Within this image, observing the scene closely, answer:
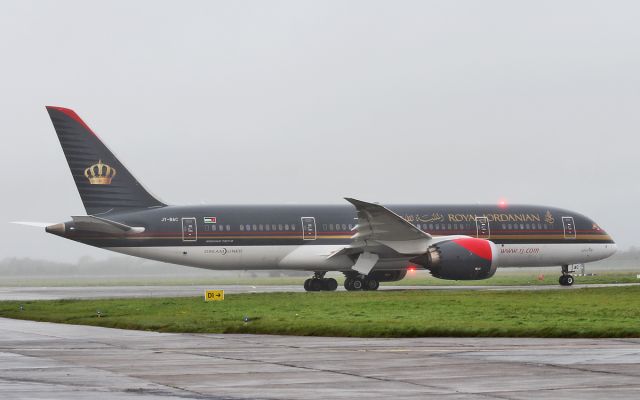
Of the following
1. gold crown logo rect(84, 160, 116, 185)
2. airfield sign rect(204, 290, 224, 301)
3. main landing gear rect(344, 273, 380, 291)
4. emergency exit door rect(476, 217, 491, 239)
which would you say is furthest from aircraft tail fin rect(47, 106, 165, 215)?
emergency exit door rect(476, 217, 491, 239)

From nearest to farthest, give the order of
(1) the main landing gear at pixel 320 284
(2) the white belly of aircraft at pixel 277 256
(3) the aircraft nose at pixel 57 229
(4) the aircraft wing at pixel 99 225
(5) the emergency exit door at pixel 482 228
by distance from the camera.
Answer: (4) the aircraft wing at pixel 99 225, (3) the aircraft nose at pixel 57 229, (2) the white belly of aircraft at pixel 277 256, (1) the main landing gear at pixel 320 284, (5) the emergency exit door at pixel 482 228

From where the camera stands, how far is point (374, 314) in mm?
28500

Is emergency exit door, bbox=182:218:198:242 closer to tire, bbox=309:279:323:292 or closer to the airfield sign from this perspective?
tire, bbox=309:279:323:292

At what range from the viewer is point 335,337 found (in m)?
22.5

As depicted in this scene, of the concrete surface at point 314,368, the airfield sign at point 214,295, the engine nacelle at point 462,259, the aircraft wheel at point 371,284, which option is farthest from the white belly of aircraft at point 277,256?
the concrete surface at point 314,368

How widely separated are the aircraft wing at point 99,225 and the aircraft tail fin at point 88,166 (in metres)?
1.74

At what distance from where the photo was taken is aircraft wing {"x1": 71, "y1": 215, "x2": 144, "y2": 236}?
146ft

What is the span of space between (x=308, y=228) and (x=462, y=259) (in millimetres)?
7807

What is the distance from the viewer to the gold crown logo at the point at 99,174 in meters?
46.7

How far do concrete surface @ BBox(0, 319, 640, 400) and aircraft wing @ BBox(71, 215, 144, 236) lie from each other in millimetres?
22815

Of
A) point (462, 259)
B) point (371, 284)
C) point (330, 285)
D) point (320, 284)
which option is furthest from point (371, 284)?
point (462, 259)

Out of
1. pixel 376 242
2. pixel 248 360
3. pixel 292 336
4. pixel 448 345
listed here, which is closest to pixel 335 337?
pixel 292 336

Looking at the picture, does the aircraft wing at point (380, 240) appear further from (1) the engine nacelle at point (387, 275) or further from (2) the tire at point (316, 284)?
(2) the tire at point (316, 284)

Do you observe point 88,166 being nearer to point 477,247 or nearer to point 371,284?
point 371,284
